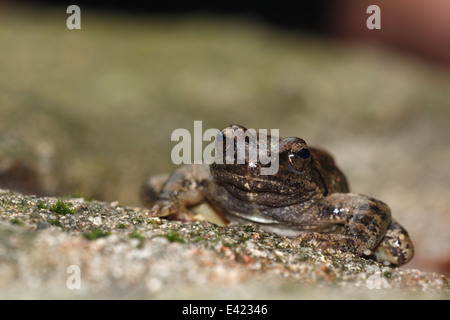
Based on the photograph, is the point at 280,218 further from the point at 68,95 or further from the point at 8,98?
the point at 68,95

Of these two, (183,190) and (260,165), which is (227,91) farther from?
(260,165)

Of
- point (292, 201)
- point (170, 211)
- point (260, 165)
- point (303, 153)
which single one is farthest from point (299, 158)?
point (170, 211)

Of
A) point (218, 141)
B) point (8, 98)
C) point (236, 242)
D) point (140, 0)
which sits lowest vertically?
point (236, 242)

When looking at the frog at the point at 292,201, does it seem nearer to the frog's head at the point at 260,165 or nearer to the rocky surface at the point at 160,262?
the frog's head at the point at 260,165

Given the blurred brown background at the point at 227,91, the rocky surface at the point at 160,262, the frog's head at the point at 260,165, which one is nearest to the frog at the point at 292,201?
the frog's head at the point at 260,165
